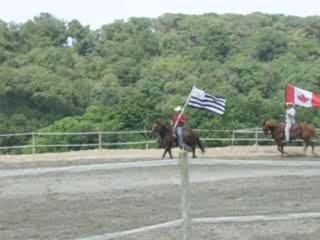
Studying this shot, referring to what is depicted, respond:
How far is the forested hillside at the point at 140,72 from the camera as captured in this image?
48.2 metres

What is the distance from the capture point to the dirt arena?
36.1 feet

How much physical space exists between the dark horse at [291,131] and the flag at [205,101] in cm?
196

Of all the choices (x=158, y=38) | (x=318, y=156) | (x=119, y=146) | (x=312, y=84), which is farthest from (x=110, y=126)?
(x=158, y=38)

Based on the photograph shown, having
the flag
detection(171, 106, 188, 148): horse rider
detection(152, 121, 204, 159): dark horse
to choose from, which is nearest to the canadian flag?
the flag

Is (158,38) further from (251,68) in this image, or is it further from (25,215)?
(25,215)

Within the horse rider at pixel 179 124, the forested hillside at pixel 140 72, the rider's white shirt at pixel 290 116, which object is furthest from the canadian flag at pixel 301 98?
the forested hillside at pixel 140 72

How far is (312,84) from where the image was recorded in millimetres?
A: 65625

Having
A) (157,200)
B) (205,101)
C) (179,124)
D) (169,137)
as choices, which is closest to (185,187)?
(157,200)

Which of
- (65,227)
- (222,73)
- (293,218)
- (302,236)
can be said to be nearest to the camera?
(302,236)

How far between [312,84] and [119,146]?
31.4 metres

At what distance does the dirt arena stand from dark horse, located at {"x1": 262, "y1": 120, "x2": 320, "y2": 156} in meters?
5.85

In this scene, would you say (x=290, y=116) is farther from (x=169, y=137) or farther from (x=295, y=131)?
(x=169, y=137)

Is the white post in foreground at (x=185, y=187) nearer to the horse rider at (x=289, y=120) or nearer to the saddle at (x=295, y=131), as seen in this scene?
the horse rider at (x=289, y=120)

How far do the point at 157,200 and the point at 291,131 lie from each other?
54.1 feet
